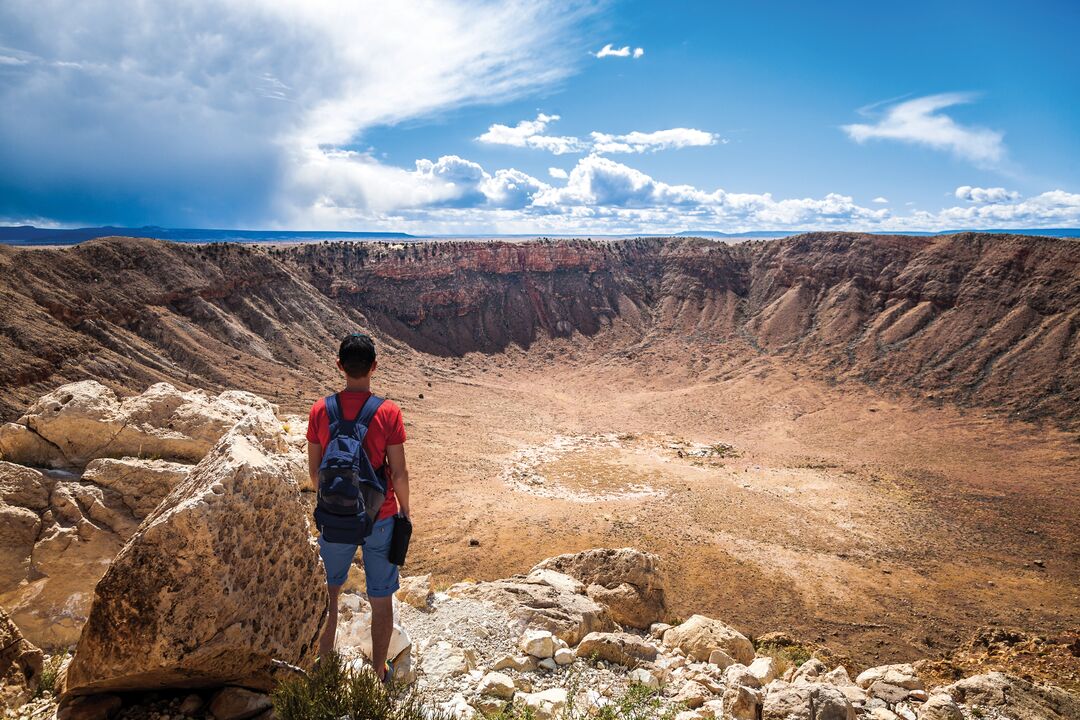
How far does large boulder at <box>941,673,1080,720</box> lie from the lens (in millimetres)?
6348

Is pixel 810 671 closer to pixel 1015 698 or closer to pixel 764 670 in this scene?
pixel 764 670

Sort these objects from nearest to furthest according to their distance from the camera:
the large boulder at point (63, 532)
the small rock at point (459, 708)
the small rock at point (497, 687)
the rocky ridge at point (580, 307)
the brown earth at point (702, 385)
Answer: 1. the small rock at point (459, 708)
2. the small rock at point (497, 687)
3. the large boulder at point (63, 532)
4. the brown earth at point (702, 385)
5. the rocky ridge at point (580, 307)

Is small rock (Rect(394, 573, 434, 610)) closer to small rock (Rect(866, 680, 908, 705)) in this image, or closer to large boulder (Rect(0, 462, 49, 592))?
large boulder (Rect(0, 462, 49, 592))

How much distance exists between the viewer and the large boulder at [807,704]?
5477 millimetres

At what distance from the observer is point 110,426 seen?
30.5ft

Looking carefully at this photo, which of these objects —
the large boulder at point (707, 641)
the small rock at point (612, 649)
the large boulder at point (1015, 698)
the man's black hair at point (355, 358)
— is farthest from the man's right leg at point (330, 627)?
the large boulder at point (1015, 698)

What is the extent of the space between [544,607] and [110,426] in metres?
7.97

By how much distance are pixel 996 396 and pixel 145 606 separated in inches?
1632

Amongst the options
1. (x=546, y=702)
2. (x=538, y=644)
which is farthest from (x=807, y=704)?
(x=538, y=644)

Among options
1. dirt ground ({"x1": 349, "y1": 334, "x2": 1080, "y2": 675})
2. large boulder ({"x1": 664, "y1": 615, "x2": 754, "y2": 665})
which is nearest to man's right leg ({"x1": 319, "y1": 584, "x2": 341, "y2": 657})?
large boulder ({"x1": 664, "y1": 615, "x2": 754, "y2": 665})

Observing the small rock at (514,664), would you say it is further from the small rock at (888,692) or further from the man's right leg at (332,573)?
the small rock at (888,692)

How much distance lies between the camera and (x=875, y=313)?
42.7 meters

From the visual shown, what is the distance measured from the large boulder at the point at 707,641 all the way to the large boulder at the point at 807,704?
259 cm

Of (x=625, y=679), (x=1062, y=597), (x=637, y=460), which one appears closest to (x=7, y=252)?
(x=637, y=460)
